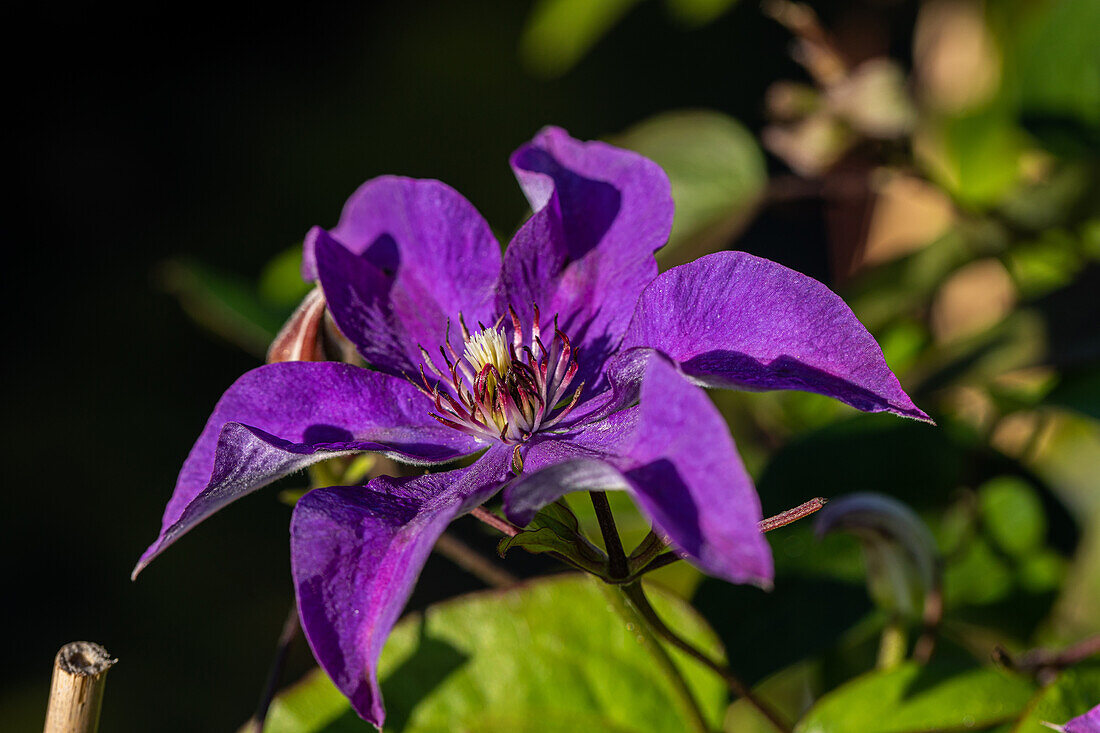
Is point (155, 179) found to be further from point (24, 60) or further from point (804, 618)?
point (804, 618)

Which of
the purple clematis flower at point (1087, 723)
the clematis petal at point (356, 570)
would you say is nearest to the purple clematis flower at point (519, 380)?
the clematis petal at point (356, 570)

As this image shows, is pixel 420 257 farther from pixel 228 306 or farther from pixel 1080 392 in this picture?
pixel 1080 392

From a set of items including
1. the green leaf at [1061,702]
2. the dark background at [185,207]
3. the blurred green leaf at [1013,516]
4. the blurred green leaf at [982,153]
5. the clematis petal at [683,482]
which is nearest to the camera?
the clematis petal at [683,482]

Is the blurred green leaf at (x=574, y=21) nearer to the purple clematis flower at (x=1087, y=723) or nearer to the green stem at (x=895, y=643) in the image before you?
the green stem at (x=895, y=643)

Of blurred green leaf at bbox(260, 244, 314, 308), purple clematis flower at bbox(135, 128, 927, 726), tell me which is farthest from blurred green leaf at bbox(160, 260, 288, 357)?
purple clematis flower at bbox(135, 128, 927, 726)

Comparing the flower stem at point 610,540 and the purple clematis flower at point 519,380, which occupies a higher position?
the purple clematis flower at point 519,380

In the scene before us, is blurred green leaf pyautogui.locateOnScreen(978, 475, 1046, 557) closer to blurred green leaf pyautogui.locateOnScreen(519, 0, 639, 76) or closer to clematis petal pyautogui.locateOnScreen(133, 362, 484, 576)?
clematis petal pyautogui.locateOnScreen(133, 362, 484, 576)

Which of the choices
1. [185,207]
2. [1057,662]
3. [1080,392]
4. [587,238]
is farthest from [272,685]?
[185,207]
